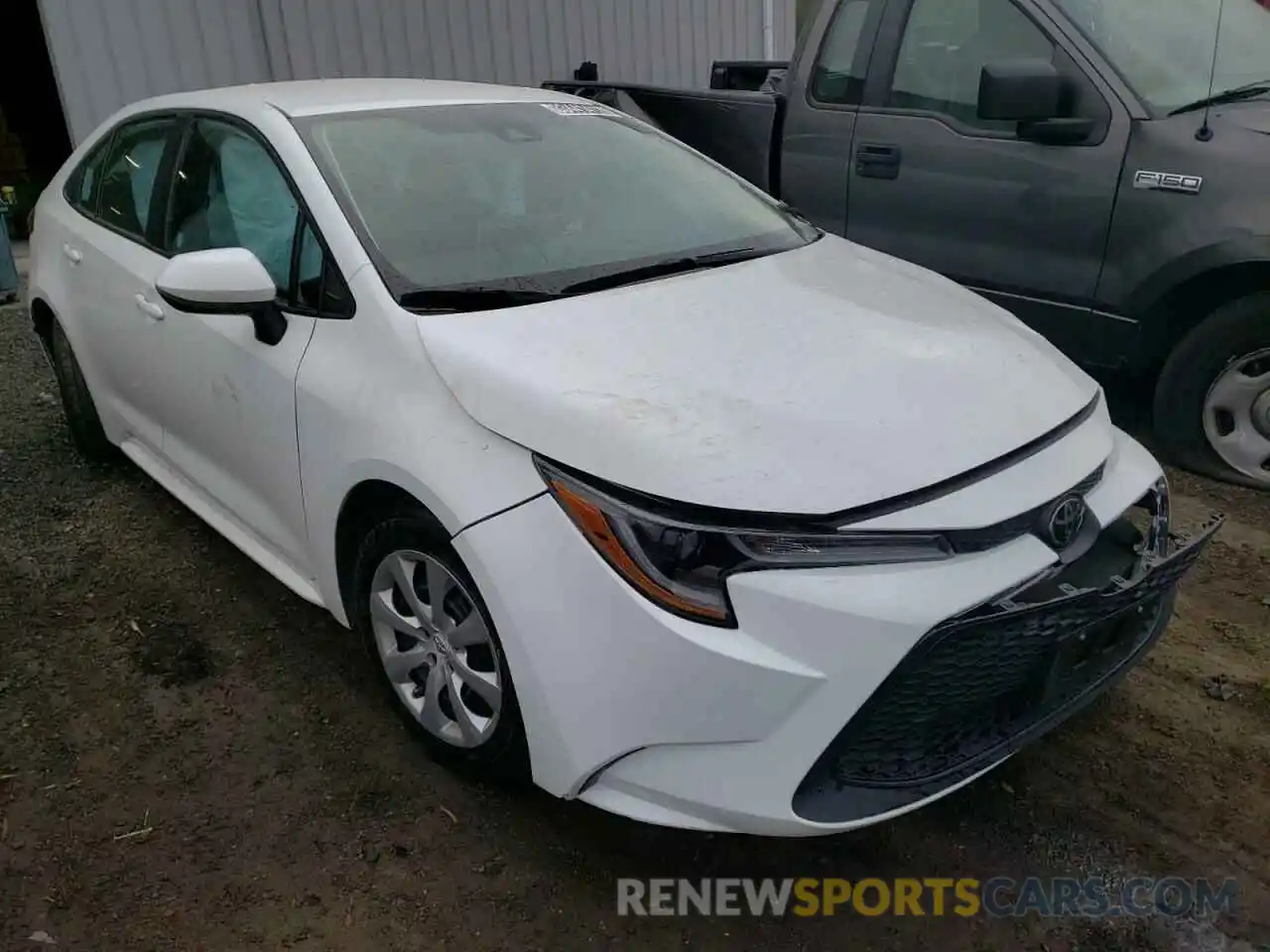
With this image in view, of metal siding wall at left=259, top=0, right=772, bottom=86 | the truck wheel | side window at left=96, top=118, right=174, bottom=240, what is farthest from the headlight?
metal siding wall at left=259, top=0, right=772, bottom=86

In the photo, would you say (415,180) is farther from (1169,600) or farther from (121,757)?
(1169,600)

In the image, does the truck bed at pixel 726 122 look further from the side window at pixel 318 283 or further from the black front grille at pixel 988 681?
the black front grille at pixel 988 681

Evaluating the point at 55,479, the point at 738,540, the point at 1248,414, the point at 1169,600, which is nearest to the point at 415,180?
the point at 738,540

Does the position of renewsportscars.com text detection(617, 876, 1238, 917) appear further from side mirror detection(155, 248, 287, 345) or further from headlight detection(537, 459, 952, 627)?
side mirror detection(155, 248, 287, 345)

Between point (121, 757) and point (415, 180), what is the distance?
163cm

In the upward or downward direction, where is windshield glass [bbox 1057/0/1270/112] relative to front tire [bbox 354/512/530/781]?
upward

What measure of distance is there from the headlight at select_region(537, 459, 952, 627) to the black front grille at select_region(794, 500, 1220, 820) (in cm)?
17

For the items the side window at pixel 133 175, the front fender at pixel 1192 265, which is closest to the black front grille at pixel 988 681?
the front fender at pixel 1192 265

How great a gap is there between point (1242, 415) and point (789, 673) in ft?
9.08

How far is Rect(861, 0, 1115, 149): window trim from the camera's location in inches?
149

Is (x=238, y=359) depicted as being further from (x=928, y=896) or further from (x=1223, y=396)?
(x=1223, y=396)

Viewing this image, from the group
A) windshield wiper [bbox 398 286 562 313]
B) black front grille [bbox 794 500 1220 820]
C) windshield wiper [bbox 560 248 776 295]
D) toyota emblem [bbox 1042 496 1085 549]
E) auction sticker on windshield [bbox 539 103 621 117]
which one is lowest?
black front grille [bbox 794 500 1220 820]

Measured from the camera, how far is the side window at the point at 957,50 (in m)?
3.98

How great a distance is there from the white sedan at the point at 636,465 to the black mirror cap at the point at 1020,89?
1075 millimetres
